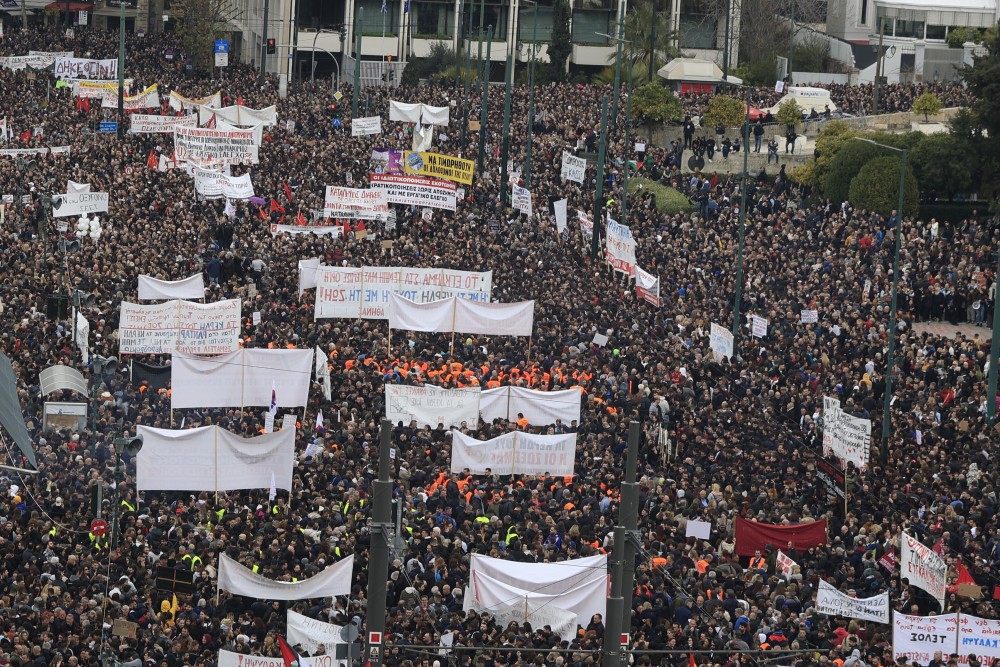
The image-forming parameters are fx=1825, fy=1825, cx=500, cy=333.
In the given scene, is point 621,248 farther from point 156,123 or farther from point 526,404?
point 156,123

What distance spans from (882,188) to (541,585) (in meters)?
29.3

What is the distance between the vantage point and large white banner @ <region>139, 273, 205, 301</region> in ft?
115

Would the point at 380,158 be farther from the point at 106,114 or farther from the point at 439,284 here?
the point at 439,284

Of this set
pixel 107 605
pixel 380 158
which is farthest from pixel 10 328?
pixel 380 158

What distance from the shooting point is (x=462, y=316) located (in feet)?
113

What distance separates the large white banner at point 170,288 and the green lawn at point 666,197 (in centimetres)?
1955

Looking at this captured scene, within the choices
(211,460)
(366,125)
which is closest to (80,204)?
(366,125)

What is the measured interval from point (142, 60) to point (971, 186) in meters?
38.7

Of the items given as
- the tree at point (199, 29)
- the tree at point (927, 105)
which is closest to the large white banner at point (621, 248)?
the tree at point (927, 105)

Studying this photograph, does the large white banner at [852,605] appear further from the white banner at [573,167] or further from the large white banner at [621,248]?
the white banner at [573,167]

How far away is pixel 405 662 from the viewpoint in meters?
19.9

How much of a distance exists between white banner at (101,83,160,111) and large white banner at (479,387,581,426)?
29783 millimetres

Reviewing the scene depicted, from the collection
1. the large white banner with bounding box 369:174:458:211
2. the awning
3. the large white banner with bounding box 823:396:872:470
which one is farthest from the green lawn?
the awning

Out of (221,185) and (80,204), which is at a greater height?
(221,185)
